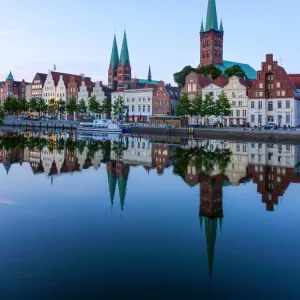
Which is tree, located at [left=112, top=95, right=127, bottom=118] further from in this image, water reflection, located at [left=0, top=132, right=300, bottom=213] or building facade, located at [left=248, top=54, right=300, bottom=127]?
water reflection, located at [left=0, top=132, right=300, bottom=213]

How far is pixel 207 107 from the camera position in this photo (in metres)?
76.0

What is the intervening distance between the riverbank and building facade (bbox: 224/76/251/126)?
11755 millimetres

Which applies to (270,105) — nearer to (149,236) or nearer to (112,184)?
(112,184)

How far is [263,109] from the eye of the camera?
74625 mm

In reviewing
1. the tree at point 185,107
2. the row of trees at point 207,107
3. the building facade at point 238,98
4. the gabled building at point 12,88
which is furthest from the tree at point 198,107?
the gabled building at point 12,88

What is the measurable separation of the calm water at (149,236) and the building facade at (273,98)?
5007 centimetres

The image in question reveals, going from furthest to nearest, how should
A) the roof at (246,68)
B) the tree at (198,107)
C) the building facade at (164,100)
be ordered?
1. the roof at (246,68)
2. the building facade at (164,100)
3. the tree at (198,107)

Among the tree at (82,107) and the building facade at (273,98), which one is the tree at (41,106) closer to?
the tree at (82,107)

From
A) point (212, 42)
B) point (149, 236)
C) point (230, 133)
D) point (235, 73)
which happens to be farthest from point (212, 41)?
point (149, 236)

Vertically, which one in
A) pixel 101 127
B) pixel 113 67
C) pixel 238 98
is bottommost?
pixel 101 127

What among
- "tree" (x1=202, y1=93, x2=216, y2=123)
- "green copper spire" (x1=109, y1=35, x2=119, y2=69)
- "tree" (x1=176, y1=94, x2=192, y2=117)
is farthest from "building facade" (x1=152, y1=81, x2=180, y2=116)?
"green copper spire" (x1=109, y1=35, x2=119, y2=69)

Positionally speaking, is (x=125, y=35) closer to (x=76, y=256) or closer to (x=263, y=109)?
(x=263, y=109)

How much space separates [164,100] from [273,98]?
29128 millimetres

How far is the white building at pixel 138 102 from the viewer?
101 meters
